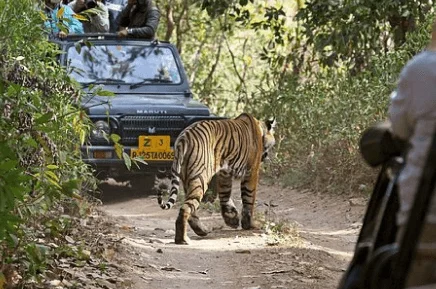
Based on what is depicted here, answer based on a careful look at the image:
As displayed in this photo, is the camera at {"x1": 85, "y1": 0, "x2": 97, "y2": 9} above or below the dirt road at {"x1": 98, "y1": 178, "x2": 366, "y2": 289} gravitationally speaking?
above

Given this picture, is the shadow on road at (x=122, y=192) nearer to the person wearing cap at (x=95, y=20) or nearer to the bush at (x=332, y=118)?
the bush at (x=332, y=118)

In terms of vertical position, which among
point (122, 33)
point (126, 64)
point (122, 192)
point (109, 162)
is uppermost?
point (122, 33)

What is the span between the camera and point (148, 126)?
12.1 meters

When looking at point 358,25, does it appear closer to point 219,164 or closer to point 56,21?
point 219,164

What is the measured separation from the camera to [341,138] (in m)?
12.6

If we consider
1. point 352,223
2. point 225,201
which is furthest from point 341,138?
point 225,201

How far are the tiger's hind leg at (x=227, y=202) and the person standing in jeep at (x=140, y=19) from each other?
3.71 m

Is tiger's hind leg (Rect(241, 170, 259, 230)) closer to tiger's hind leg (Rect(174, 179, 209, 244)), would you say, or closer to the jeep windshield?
tiger's hind leg (Rect(174, 179, 209, 244))

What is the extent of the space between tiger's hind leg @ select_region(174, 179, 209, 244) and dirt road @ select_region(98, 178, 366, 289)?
0.09 metres

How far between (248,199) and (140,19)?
463cm

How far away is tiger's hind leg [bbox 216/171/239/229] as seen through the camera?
33.4ft

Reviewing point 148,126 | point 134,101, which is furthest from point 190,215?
point 134,101

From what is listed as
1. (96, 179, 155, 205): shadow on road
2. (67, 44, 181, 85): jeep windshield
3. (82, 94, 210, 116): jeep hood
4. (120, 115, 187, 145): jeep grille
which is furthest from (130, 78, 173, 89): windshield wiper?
(96, 179, 155, 205): shadow on road

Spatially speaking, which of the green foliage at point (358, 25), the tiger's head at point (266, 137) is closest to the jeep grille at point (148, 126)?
the tiger's head at point (266, 137)
